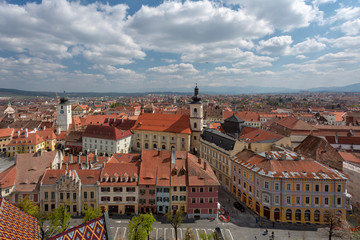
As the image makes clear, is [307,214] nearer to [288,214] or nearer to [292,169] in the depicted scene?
[288,214]

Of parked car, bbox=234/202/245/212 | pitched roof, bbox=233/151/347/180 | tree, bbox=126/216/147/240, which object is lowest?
parked car, bbox=234/202/245/212

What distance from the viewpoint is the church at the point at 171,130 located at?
85.8 metres

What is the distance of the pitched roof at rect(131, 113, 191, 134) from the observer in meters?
86.9

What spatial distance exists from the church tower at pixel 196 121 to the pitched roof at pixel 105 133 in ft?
86.3

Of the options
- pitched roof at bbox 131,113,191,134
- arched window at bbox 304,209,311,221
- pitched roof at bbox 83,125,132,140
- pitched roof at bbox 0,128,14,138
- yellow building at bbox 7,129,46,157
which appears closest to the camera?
arched window at bbox 304,209,311,221

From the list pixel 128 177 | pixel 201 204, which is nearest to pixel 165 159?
pixel 128 177

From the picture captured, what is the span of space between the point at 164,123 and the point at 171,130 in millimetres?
5067

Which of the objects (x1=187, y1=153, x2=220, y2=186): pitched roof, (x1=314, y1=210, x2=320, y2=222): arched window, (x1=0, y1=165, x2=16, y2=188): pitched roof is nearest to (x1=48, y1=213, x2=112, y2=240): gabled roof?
(x1=187, y1=153, x2=220, y2=186): pitched roof

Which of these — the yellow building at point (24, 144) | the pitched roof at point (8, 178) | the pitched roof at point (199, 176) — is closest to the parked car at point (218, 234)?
the pitched roof at point (199, 176)

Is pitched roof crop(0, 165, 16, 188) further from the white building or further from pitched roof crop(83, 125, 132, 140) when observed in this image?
pitched roof crop(83, 125, 132, 140)

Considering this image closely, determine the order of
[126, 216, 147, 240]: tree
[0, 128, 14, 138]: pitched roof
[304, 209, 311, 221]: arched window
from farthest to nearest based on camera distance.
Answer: [0, 128, 14, 138]: pitched roof < [304, 209, 311, 221]: arched window < [126, 216, 147, 240]: tree

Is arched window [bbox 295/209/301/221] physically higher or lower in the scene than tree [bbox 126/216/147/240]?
lower

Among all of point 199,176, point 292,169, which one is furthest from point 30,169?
point 292,169

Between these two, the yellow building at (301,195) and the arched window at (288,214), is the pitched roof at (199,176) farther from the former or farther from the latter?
the arched window at (288,214)
